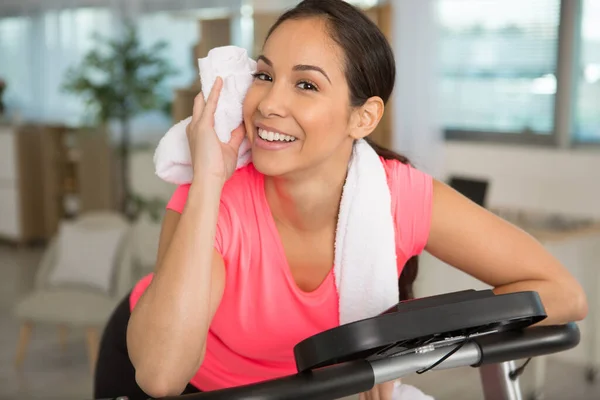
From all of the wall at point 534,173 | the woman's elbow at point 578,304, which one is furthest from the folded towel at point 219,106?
the wall at point 534,173

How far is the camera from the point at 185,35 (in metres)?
5.95

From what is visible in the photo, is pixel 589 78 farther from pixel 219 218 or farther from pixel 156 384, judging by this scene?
pixel 156 384

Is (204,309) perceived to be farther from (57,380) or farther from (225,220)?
(57,380)

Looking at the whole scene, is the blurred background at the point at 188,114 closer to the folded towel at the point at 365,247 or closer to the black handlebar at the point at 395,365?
the folded towel at the point at 365,247

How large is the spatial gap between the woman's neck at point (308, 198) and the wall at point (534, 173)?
2.83 metres

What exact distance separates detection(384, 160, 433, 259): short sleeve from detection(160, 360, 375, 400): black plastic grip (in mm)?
438


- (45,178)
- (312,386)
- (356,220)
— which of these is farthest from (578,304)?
(45,178)

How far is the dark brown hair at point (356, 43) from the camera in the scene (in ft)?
4.12

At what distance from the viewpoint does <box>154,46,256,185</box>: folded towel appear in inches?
51.5

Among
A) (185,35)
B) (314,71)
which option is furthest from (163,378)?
(185,35)

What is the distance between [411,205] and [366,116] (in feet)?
0.60

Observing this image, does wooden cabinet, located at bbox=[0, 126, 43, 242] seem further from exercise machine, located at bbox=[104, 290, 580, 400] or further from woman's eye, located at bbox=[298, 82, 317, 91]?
exercise machine, located at bbox=[104, 290, 580, 400]

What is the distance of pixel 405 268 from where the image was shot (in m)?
1.52

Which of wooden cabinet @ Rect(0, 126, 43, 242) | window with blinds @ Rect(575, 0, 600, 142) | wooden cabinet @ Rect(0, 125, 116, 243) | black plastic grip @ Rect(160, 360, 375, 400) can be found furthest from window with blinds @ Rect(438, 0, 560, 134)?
black plastic grip @ Rect(160, 360, 375, 400)
